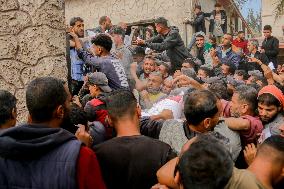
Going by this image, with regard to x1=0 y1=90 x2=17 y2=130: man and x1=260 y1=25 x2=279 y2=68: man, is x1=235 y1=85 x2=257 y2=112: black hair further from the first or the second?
x1=260 y1=25 x2=279 y2=68: man

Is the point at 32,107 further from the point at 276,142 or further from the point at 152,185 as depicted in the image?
the point at 276,142

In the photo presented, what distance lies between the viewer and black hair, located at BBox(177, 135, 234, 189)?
2088mm

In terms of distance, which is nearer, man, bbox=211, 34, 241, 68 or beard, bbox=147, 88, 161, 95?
beard, bbox=147, 88, 161, 95

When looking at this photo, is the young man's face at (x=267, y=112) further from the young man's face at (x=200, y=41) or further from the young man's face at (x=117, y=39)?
the young man's face at (x=200, y=41)

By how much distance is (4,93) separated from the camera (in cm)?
341

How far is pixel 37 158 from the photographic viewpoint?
8.18 ft

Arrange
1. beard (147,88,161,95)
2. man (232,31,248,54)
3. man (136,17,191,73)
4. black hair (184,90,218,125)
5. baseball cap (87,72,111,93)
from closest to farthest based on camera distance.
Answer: black hair (184,90,218,125) < baseball cap (87,72,111,93) < beard (147,88,161,95) < man (136,17,191,73) < man (232,31,248,54)

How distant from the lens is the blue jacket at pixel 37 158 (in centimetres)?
244

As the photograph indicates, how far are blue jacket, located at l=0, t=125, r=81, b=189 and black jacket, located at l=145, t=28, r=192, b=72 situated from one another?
7.69m

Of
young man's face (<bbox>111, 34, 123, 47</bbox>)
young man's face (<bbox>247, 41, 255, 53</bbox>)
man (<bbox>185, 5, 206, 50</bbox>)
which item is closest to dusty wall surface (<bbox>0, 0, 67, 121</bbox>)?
young man's face (<bbox>111, 34, 123, 47</bbox>)

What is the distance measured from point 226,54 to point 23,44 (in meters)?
8.03

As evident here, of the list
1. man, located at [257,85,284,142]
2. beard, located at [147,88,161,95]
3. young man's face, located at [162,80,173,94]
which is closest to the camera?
man, located at [257,85,284,142]

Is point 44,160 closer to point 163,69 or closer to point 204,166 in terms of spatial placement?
point 204,166

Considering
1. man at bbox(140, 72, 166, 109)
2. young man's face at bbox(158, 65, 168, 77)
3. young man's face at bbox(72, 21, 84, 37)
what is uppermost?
young man's face at bbox(72, 21, 84, 37)
